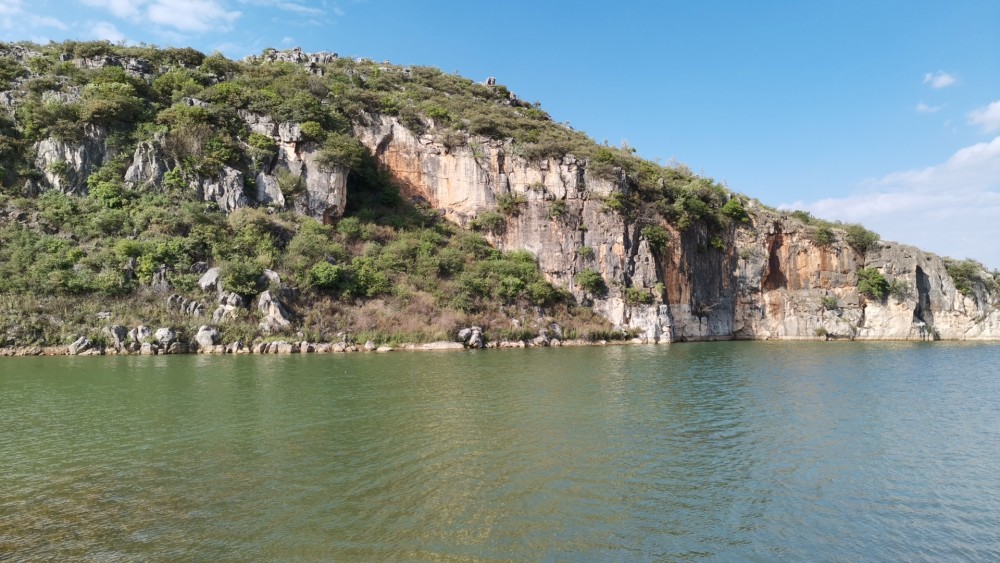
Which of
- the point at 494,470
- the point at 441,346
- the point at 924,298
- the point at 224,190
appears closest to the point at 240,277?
the point at 224,190

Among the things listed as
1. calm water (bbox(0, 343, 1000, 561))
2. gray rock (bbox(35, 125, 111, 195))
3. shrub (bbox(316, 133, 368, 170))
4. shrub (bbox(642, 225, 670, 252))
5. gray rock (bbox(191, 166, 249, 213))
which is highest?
shrub (bbox(316, 133, 368, 170))

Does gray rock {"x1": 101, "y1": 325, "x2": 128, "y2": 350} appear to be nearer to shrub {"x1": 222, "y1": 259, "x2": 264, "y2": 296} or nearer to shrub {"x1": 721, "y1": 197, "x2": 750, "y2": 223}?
shrub {"x1": 222, "y1": 259, "x2": 264, "y2": 296}

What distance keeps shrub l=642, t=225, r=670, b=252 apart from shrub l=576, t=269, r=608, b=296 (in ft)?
21.6

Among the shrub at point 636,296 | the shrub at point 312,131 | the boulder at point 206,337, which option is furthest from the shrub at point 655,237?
the boulder at point 206,337

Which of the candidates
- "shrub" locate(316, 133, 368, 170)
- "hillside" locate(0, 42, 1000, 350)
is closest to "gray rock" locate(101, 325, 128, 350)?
"hillside" locate(0, 42, 1000, 350)

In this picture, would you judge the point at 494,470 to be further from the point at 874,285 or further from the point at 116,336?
the point at 874,285

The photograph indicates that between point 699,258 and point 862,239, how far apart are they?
61.2 feet

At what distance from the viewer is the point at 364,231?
4988 centimetres

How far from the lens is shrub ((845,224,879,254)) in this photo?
58312 millimetres

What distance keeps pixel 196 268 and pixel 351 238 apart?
13.5 m

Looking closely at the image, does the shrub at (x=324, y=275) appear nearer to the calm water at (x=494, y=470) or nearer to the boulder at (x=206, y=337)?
the boulder at (x=206, y=337)

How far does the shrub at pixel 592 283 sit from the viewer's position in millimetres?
49719

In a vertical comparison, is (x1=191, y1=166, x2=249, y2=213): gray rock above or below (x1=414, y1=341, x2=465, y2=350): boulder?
above

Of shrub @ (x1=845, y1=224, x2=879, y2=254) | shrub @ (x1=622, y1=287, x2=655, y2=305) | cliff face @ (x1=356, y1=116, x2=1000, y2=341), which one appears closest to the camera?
shrub @ (x1=622, y1=287, x2=655, y2=305)
